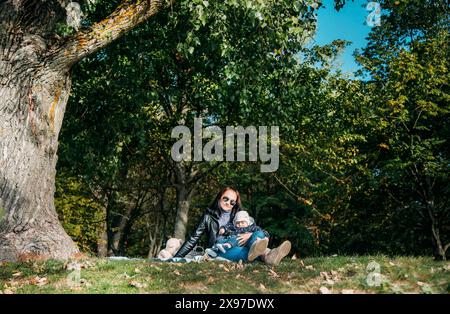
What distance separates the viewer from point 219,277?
6.45m

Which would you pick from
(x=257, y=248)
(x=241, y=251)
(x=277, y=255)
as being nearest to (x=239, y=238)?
(x=241, y=251)

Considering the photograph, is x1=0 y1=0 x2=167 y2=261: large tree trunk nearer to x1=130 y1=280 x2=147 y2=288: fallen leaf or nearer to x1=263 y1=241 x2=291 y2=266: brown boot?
x1=130 y1=280 x2=147 y2=288: fallen leaf

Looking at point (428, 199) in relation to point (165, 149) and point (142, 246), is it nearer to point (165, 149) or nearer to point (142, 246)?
point (165, 149)

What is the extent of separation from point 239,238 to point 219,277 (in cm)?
223

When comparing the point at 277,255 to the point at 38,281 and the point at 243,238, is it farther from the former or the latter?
the point at 38,281

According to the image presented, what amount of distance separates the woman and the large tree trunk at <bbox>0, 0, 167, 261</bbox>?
2375 mm

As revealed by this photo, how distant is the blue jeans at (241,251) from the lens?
27.7 feet

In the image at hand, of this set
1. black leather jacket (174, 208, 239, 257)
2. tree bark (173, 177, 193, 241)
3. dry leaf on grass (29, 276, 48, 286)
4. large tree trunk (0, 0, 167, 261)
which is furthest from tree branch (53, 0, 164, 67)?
tree bark (173, 177, 193, 241)

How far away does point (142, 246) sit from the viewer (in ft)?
106

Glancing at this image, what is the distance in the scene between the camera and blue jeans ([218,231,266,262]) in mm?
8438

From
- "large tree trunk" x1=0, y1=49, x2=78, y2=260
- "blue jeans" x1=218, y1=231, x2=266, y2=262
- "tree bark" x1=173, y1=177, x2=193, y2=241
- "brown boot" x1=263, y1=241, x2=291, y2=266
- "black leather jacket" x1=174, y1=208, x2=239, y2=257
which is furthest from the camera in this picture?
"tree bark" x1=173, y1=177, x2=193, y2=241

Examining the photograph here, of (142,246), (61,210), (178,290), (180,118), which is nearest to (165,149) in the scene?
(180,118)

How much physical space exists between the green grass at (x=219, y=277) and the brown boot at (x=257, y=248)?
1.18 feet

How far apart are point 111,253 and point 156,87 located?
534 inches
